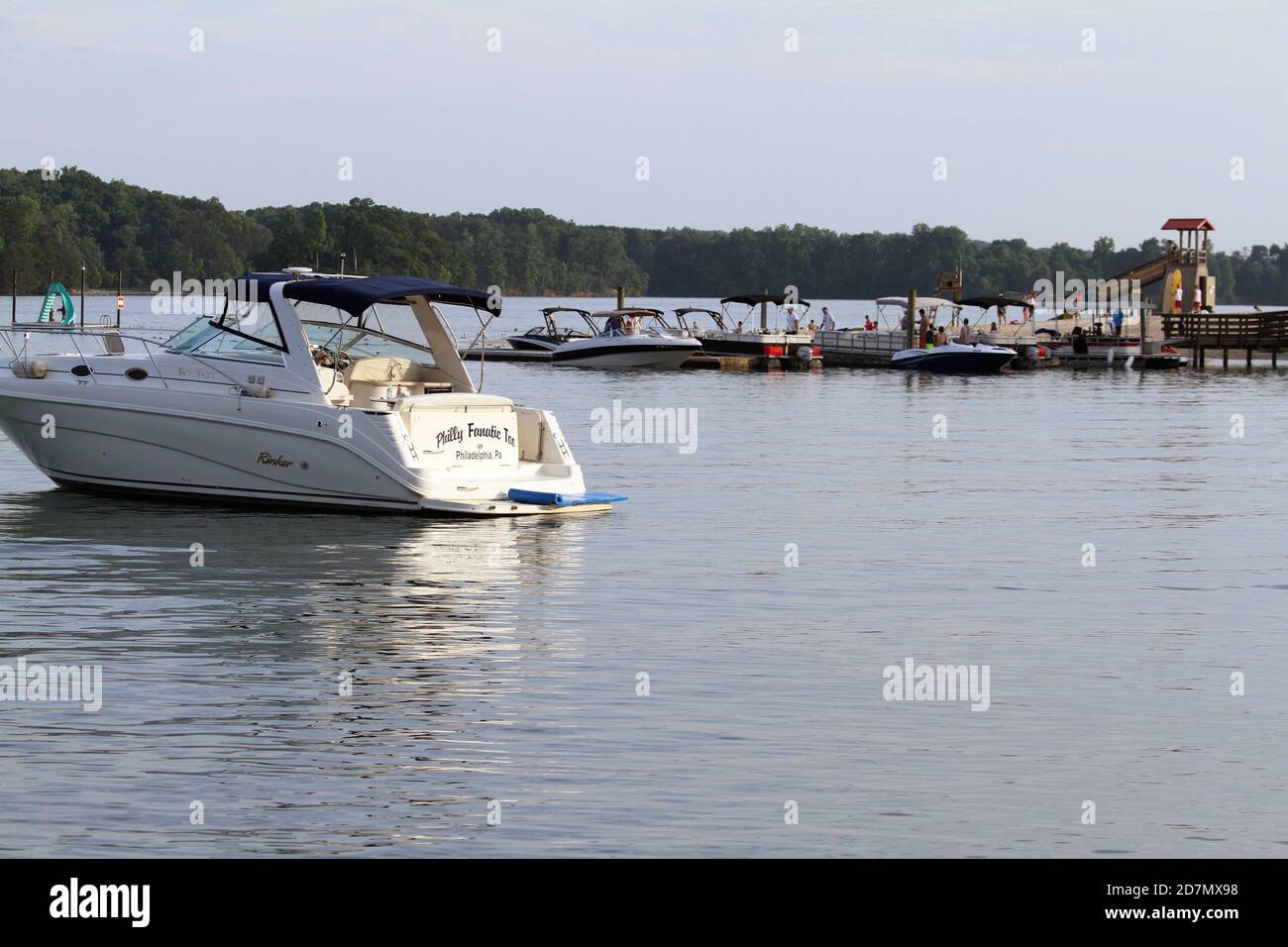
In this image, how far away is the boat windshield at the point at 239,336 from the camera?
21.6 m

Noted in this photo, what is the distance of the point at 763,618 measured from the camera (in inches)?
629

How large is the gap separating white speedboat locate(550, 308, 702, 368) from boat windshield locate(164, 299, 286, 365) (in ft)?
157

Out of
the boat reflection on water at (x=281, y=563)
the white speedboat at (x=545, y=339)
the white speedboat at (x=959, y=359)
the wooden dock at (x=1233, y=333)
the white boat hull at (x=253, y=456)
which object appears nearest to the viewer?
the boat reflection on water at (x=281, y=563)

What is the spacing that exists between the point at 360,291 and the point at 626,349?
48841mm

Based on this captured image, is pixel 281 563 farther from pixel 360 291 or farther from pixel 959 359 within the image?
pixel 959 359

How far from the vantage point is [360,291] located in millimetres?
21625

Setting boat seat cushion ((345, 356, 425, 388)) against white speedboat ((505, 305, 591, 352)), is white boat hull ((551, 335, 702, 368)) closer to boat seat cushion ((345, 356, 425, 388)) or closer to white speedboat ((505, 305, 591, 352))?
white speedboat ((505, 305, 591, 352))

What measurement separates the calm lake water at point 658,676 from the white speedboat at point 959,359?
43.8 m

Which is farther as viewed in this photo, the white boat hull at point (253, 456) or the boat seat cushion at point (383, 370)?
the boat seat cushion at point (383, 370)

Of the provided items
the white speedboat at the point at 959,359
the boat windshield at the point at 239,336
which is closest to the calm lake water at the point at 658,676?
the boat windshield at the point at 239,336

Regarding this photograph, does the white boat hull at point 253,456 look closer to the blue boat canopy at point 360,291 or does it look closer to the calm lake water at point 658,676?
the calm lake water at point 658,676

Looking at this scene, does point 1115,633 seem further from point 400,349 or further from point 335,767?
point 400,349

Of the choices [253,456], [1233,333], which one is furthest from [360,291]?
[1233,333]

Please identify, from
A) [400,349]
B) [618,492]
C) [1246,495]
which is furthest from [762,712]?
[1246,495]
